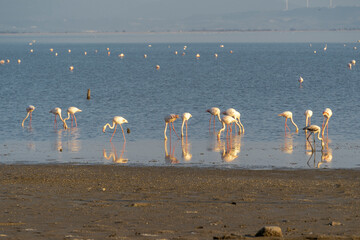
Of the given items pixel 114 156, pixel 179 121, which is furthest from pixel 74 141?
pixel 179 121

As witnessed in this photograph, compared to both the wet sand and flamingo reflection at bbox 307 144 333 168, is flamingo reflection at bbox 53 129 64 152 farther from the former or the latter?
flamingo reflection at bbox 307 144 333 168

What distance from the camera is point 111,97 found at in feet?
160

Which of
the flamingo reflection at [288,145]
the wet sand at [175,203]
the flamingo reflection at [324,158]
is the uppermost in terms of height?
the flamingo reflection at [288,145]

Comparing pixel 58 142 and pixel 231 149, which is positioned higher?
pixel 58 142

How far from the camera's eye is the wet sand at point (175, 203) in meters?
11.8

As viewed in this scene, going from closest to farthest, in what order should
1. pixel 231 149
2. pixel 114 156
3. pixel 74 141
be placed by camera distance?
1. pixel 114 156
2. pixel 231 149
3. pixel 74 141

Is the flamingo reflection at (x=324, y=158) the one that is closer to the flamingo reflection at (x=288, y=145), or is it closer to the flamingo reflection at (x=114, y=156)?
the flamingo reflection at (x=288, y=145)

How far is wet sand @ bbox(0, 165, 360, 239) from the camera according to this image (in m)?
11.8

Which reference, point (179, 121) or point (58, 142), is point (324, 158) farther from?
point (179, 121)

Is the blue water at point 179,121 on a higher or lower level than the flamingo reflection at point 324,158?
higher

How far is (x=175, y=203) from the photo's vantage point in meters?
14.2

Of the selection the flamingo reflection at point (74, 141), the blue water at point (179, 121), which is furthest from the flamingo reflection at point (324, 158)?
the flamingo reflection at point (74, 141)

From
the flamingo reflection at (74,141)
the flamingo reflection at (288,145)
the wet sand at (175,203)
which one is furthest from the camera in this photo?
the flamingo reflection at (74,141)

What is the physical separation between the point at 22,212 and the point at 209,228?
354 centimetres
